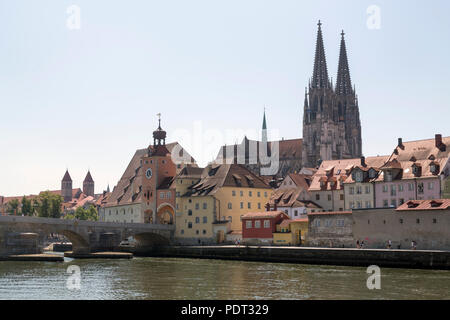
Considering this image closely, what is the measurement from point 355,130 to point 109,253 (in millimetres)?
113184

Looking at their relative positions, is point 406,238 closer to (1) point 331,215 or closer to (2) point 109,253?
(1) point 331,215

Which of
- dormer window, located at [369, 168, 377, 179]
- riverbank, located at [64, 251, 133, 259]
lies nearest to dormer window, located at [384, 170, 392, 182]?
dormer window, located at [369, 168, 377, 179]

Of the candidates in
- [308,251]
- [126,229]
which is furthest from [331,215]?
[126,229]

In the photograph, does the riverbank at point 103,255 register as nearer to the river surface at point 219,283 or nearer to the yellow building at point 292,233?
the river surface at point 219,283

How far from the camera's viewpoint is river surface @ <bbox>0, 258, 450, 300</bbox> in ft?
129

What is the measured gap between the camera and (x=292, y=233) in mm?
79812

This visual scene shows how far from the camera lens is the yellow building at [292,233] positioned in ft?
258

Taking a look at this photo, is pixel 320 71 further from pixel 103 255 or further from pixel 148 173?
pixel 103 255

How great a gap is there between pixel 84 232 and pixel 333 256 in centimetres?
3647

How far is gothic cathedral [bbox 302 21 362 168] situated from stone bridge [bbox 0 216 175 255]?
7701 cm

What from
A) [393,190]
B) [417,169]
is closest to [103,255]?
[393,190]

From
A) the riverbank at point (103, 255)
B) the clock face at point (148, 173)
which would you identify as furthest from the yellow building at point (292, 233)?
the clock face at point (148, 173)

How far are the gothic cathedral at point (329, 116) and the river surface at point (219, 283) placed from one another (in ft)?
352

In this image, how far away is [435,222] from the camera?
6216 centimetres
